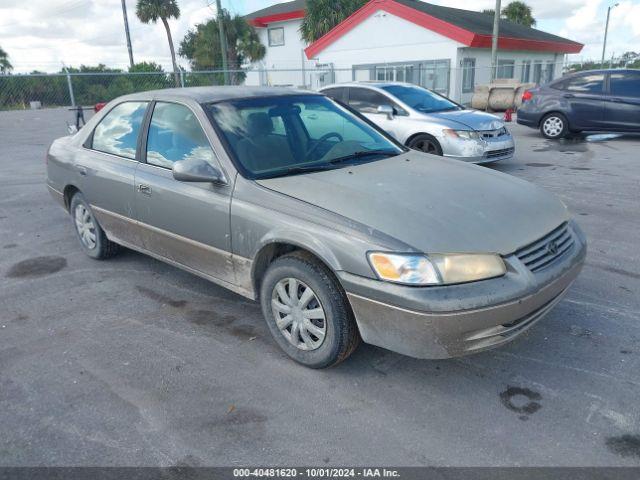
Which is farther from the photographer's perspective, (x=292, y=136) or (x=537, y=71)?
(x=537, y=71)

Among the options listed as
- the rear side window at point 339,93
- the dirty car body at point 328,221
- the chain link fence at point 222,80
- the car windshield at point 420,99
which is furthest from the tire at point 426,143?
the chain link fence at point 222,80

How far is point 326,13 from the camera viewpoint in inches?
1224

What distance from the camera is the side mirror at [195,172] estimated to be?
3260 mm

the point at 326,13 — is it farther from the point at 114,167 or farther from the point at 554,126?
the point at 114,167

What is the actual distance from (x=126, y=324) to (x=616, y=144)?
1127cm

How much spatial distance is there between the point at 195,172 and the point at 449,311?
178 cm

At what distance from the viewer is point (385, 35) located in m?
25.4

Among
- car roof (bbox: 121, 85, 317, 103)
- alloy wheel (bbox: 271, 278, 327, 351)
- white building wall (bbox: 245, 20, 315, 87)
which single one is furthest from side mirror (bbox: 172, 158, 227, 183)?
white building wall (bbox: 245, 20, 315, 87)

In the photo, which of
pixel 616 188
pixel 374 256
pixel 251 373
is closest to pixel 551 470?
pixel 374 256

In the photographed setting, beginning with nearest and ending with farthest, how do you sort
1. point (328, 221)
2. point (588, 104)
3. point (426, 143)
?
1. point (328, 221)
2. point (426, 143)
3. point (588, 104)

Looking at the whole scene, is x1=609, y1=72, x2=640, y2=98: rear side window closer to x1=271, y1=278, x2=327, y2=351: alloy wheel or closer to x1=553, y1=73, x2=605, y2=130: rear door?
x1=553, y1=73, x2=605, y2=130: rear door

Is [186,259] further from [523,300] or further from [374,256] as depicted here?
[523,300]

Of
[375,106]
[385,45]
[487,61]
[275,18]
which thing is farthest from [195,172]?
[275,18]

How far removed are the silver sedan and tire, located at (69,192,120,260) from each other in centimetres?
460
